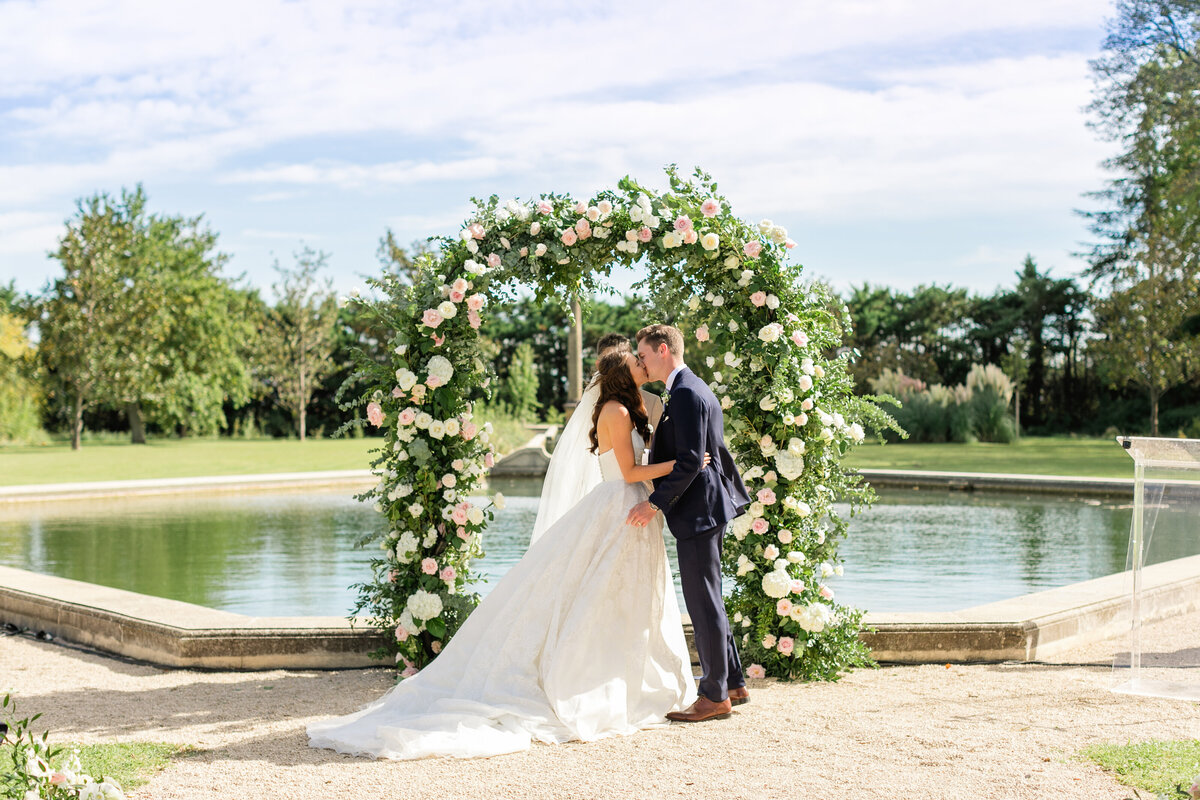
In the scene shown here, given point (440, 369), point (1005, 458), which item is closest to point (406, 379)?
point (440, 369)

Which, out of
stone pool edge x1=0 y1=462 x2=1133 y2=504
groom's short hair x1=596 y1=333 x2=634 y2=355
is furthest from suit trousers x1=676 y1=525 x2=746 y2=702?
stone pool edge x1=0 y1=462 x2=1133 y2=504

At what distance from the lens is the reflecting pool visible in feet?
25.9

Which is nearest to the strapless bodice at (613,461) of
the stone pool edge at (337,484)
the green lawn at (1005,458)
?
the stone pool edge at (337,484)

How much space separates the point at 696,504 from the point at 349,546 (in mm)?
6481

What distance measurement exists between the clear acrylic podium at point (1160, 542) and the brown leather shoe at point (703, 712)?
1876 mm

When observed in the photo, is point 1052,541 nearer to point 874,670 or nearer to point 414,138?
point 874,670

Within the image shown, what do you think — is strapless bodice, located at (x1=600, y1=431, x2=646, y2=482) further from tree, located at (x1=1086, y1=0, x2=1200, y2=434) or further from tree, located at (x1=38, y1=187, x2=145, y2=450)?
tree, located at (x1=38, y1=187, x2=145, y2=450)

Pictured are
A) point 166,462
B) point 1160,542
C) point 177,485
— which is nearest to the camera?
point 1160,542

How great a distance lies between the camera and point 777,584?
5324 millimetres

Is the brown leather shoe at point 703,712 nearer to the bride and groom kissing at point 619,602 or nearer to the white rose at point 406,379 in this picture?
the bride and groom kissing at point 619,602

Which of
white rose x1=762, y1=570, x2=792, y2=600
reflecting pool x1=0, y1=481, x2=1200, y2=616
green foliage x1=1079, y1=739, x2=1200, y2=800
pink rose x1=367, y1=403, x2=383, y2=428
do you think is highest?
pink rose x1=367, y1=403, x2=383, y2=428

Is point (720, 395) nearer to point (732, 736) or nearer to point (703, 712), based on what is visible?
point (703, 712)

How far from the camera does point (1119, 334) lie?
2555cm

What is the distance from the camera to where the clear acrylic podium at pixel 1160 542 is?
15.0 feet
